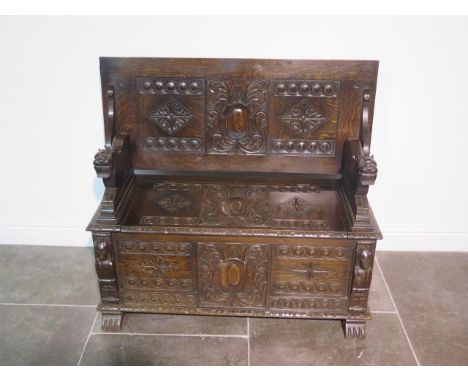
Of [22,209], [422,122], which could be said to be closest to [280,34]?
[422,122]

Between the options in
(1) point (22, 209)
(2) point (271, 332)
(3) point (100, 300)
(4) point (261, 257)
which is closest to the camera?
(4) point (261, 257)

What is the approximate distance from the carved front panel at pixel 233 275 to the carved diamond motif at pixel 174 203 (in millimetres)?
237

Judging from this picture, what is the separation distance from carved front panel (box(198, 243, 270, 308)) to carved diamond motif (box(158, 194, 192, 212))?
0.78 feet

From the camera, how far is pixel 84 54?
7.81 feet

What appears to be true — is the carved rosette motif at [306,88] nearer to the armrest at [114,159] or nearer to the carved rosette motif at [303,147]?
the carved rosette motif at [303,147]

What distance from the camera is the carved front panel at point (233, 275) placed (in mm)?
2188

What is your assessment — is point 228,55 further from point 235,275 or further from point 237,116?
point 235,275

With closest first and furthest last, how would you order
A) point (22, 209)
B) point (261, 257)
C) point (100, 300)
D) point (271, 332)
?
point (261, 257)
point (271, 332)
point (100, 300)
point (22, 209)

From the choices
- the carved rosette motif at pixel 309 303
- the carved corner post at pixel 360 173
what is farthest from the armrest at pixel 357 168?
the carved rosette motif at pixel 309 303

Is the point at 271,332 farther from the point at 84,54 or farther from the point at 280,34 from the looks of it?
the point at 84,54

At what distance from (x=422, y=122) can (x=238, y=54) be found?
38.9 inches

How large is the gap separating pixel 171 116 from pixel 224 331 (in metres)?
1.04

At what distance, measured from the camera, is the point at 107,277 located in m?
2.27

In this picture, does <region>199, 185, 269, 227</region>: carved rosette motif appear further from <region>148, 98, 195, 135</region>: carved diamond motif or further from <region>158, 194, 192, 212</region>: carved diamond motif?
<region>148, 98, 195, 135</region>: carved diamond motif
